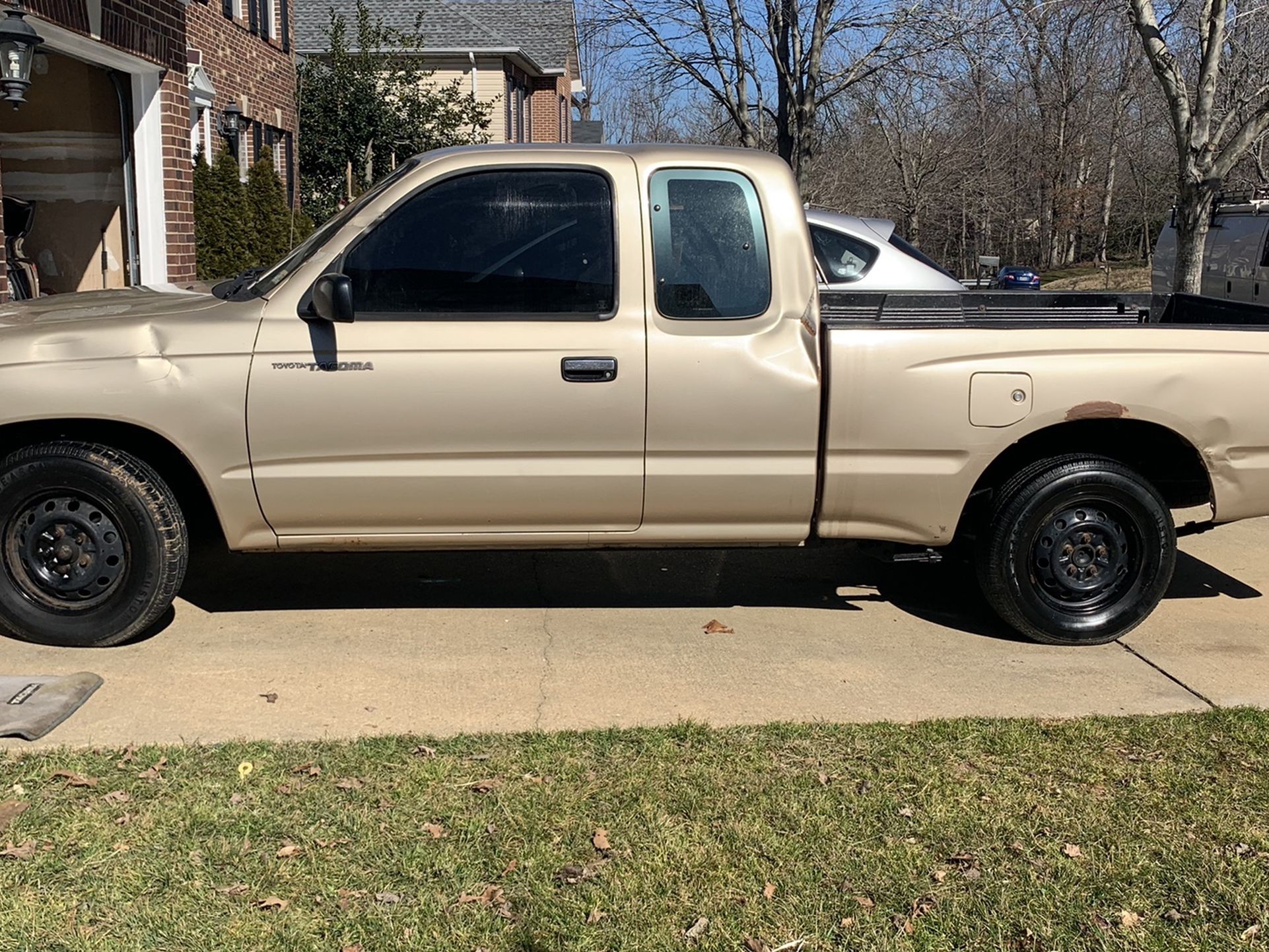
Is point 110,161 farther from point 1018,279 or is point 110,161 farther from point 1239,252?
point 1018,279

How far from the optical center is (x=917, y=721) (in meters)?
4.59

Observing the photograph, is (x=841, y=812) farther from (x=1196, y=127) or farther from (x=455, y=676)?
→ (x=1196, y=127)

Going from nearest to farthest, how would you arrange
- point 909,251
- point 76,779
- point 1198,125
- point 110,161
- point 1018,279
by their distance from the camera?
1. point 76,779
2. point 909,251
3. point 110,161
4. point 1198,125
5. point 1018,279

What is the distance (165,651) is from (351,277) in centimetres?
168

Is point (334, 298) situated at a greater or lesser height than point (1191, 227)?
lesser

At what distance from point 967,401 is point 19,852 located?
364 centimetres

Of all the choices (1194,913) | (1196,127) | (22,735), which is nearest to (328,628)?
(22,735)

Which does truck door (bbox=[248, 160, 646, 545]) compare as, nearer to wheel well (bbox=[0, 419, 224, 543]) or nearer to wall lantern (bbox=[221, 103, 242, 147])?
wheel well (bbox=[0, 419, 224, 543])

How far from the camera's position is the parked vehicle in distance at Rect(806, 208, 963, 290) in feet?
27.8

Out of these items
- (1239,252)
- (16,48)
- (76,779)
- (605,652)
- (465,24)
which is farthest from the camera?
(465,24)

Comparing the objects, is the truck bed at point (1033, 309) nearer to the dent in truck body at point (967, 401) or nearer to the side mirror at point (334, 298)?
the dent in truck body at point (967, 401)

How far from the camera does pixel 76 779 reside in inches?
156

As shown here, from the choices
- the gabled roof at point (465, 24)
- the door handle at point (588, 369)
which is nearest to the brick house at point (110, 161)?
the door handle at point (588, 369)

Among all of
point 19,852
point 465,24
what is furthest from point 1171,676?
point 465,24
